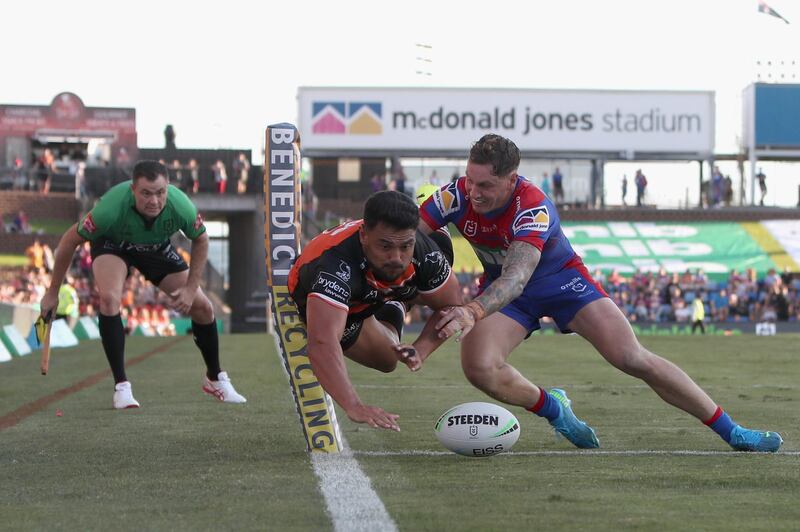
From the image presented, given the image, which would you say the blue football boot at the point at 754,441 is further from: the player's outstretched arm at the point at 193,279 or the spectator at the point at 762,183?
the spectator at the point at 762,183

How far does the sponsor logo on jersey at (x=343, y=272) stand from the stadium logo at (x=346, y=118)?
1546 inches

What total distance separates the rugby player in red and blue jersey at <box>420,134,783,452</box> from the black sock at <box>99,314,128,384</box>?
3.79 meters

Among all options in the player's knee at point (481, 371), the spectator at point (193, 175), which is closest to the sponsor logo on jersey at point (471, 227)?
the player's knee at point (481, 371)

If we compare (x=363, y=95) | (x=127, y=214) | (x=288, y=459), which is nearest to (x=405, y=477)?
(x=288, y=459)

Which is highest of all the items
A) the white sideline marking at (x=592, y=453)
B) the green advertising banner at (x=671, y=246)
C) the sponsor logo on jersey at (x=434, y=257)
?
the sponsor logo on jersey at (x=434, y=257)

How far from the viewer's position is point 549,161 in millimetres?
47094

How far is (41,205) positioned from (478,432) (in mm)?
35483

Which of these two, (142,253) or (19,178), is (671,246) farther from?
(142,253)

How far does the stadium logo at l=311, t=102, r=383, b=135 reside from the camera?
4475 centimetres

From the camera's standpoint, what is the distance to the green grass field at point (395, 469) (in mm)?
4668

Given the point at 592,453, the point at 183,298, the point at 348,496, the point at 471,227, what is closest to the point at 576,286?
the point at 471,227

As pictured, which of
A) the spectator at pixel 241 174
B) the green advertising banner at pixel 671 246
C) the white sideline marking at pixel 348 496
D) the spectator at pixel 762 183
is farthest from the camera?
the spectator at pixel 762 183

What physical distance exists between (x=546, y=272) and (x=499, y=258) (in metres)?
0.28

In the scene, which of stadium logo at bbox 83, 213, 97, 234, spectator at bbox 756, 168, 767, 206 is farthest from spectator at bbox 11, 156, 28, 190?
stadium logo at bbox 83, 213, 97, 234
